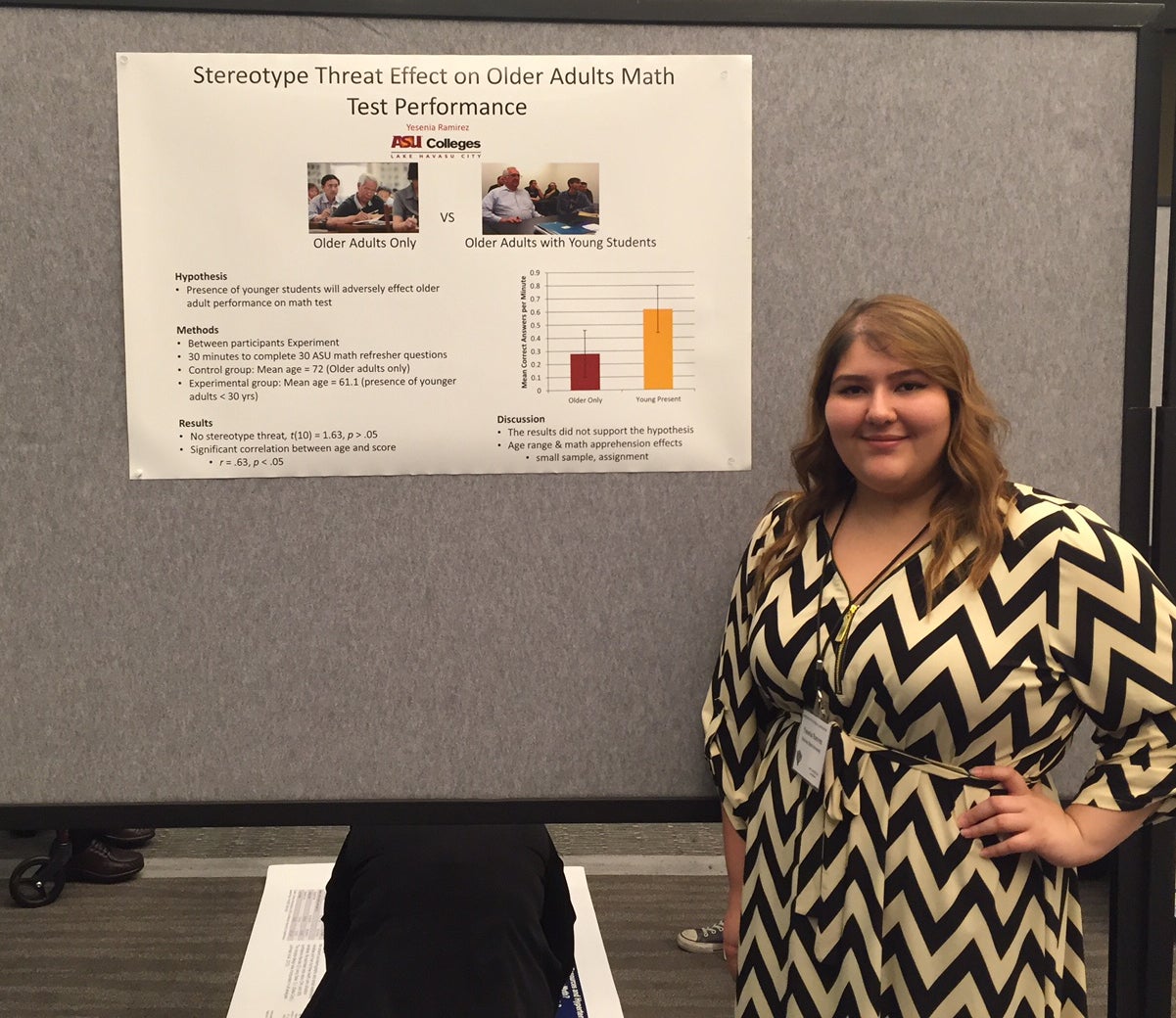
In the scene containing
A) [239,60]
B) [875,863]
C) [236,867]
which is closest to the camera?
[875,863]

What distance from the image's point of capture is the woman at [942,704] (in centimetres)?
90

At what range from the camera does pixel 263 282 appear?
3.54 ft

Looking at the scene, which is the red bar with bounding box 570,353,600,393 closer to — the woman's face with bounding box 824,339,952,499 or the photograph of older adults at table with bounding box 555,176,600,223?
the photograph of older adults at table with bounding box 555,176,600,223

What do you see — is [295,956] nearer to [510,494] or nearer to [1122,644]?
[510,494]

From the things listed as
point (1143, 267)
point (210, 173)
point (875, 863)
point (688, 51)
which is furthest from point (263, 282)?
point (1143, 267)

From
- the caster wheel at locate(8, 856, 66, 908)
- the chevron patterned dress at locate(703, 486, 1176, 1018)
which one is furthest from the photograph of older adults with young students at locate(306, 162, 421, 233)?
the caster wheel at locate(8, 856, 66, 908)

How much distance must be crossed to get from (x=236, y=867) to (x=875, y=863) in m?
2.47

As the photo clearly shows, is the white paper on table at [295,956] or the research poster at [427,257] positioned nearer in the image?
the research poster at [427,257]

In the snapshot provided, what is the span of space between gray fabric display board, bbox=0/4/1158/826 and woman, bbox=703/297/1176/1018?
0.56 ft

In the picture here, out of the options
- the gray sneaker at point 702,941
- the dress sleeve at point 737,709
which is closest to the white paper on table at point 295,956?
the gray sneaker at point 702,941

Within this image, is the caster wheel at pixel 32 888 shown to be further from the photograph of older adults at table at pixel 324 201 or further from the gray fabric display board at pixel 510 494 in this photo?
the photograph of older adults at table at pixel 324 201

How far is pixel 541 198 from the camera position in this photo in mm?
1082

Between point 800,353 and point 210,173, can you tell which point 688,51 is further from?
point 210,173

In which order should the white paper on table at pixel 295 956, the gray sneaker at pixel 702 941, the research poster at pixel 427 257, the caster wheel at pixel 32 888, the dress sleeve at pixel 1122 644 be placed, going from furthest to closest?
1. the caster wheel at pixel 32 888
2. the gray sneaker at pixel 702 941
3. the white paper on table at pixel 295 956
4. the research poster at pixel 427 257
5. the dress sleeve at pixel 1122 644
